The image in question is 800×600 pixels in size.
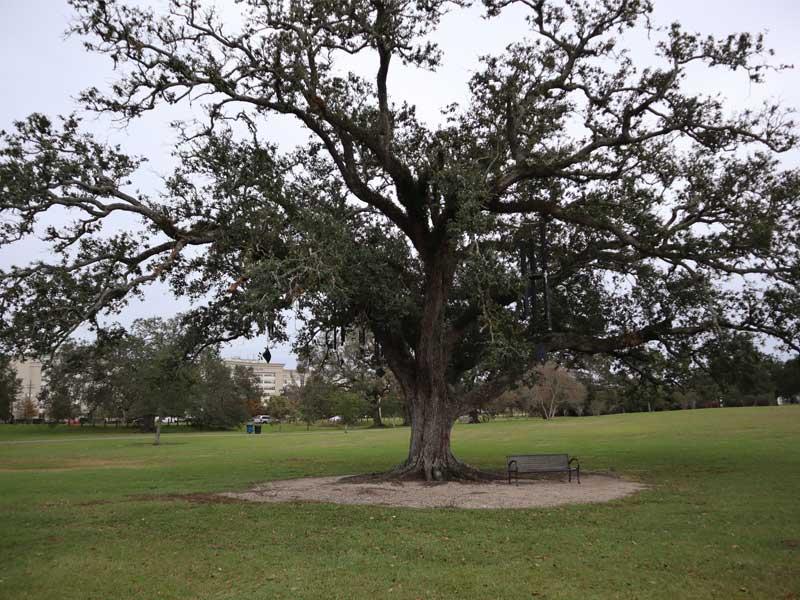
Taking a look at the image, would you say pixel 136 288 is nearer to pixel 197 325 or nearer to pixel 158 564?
pixel 197 325

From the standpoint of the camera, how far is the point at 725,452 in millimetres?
25141

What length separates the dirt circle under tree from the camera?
13680 mm

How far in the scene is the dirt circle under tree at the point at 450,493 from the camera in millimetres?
13680

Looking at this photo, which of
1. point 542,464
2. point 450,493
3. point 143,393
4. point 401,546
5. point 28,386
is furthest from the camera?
point 28,386

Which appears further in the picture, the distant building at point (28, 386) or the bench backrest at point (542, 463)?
the distant building at point (28, 386)

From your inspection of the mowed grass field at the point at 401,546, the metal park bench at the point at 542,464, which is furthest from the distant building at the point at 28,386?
the metal park bench at the point at 542,464

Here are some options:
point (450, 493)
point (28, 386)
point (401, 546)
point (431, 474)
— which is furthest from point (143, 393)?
point (28, 386)

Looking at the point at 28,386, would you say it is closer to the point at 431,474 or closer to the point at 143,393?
the point at 143,393

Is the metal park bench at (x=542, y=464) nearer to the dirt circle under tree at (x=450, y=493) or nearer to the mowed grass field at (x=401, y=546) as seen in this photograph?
the dirt circle under tree at (x=450, y=493)

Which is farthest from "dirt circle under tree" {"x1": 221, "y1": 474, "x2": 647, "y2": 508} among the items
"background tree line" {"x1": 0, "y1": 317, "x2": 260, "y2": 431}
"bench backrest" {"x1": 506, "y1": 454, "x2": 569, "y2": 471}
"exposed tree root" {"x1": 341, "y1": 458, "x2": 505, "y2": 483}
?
"background tree line" {"x1": 0, "y1": 317, "x2": 260, "y2": 431}

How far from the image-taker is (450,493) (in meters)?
15.1

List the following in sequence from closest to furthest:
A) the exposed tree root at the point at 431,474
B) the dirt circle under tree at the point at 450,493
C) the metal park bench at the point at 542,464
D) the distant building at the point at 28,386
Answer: the dirt circle under tree at the point at 450,493 → the metal park bench at the point at 542,464 → the exposed tree root at the point at 431,474 → the distant building at the point at 28,386

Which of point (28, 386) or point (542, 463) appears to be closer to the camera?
point (542, 463)

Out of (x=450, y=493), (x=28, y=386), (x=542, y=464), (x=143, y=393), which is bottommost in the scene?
(x=450, y=493)
